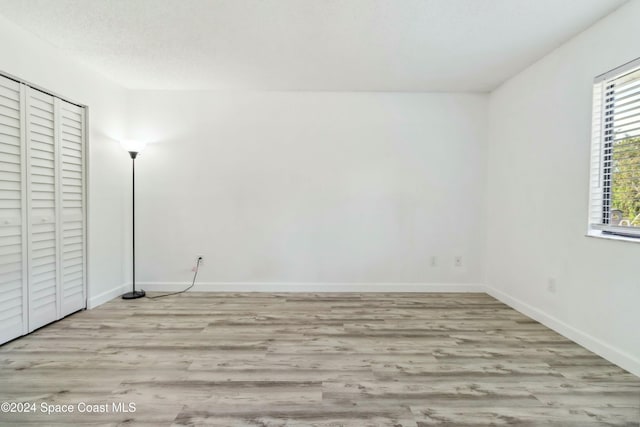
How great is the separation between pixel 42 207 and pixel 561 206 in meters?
4.53

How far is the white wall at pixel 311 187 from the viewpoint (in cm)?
351

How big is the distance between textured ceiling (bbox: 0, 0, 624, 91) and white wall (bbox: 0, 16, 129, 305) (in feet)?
0.48

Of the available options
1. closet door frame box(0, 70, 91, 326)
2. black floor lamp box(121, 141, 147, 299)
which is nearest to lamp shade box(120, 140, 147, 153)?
black floor lamp box(121, 141, 147, 299)

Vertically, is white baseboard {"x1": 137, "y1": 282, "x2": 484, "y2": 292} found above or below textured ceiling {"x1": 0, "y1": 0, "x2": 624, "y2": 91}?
below

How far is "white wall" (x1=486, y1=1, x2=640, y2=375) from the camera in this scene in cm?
196

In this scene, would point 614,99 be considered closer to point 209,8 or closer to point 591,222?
point 591,222

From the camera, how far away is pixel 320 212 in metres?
3.56

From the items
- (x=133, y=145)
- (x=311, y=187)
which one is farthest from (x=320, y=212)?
(x=133, y=145)

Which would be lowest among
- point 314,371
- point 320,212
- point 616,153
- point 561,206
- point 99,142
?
point 314,371

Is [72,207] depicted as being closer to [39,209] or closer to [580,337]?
[39,209]

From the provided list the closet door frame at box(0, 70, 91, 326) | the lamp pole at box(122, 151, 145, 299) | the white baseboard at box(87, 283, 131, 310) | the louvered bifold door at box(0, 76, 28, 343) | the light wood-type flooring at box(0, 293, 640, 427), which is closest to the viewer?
the light wood-type flooring at box(0, 293, 640, 427)

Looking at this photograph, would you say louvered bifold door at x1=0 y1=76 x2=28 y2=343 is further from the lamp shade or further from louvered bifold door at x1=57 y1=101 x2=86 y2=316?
the lamp shade

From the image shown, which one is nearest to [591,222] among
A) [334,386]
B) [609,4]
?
[609,4]

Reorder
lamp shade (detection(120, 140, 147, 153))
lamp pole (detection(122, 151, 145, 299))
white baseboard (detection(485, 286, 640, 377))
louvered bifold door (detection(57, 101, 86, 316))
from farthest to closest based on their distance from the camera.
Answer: lamp pole (detection(122, 151, 145, 299)), lamp shade (detection(120, 140, 147, 153)), louvered bifold door (detection(57, 101, 86, 316)), white baseboard (detection(485, 286, 640, 377))
